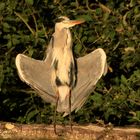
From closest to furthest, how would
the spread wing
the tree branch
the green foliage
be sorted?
the tree branch, the spread wing, the green foliage

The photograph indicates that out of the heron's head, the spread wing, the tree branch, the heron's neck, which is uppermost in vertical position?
the heron's head

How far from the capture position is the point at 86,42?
6.26 metres

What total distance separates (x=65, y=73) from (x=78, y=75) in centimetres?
16

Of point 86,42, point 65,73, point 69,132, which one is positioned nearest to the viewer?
point 69,132

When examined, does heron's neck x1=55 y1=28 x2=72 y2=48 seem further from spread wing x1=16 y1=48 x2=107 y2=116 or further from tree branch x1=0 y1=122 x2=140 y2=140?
tree branch x1=0 y1=122 x2=140 y2=140

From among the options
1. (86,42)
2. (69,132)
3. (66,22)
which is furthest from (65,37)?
(69,132)

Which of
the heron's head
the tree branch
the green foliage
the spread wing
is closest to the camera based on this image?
the tree branch

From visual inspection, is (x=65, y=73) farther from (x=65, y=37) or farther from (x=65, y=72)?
(x=65, y=37)

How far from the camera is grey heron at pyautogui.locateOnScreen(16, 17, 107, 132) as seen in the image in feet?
18.8

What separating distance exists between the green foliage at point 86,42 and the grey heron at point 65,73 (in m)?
0.23

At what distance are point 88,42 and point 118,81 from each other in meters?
0.46

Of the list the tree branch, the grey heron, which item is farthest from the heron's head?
the tree branch

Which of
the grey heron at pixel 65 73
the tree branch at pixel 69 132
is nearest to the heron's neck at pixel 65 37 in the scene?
the grey heron at pixel 65 73

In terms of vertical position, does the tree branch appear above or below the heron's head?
below
